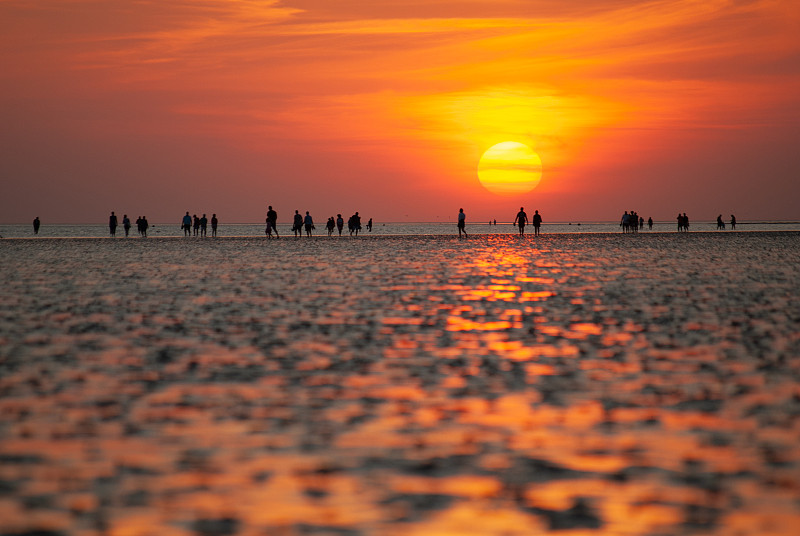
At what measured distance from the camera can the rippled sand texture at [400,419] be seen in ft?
18.8

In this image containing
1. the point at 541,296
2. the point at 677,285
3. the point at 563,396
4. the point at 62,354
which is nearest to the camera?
the point at 563,396

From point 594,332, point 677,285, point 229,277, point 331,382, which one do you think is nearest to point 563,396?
point 331,382

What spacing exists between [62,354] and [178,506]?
7149mm

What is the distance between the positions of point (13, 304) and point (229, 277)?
9.23 metres

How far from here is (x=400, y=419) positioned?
8445 millimetres

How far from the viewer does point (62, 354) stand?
12.4 m

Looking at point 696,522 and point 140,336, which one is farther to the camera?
point 140,336

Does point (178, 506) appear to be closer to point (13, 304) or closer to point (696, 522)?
point (696, 522)

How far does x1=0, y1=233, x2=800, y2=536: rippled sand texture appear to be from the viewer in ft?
18.8

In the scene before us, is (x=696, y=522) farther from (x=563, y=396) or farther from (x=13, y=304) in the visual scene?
(x=13, y=304)

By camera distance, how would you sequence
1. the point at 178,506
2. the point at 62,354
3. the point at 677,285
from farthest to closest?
the point at 677,285
the point at 62,354
the point at 178,506

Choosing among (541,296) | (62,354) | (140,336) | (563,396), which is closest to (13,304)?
(140,336)

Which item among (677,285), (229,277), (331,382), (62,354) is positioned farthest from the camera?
(229,277)

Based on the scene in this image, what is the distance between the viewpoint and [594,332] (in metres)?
14.7
